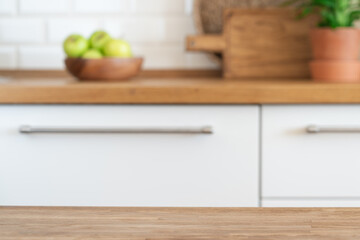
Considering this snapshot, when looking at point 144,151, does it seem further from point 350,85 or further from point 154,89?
point 350,85

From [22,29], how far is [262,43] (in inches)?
36.4

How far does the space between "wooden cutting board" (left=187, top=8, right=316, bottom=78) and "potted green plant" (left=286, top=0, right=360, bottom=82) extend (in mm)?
153

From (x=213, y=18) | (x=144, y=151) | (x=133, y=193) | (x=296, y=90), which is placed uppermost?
(x=213, y=18)

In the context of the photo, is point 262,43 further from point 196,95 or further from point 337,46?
point 196,95

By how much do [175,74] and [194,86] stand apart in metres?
0.66

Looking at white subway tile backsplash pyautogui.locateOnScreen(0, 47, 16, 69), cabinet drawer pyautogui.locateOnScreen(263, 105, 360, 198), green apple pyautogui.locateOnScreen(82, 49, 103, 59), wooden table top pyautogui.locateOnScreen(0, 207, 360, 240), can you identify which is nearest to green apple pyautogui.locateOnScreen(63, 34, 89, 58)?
green apple pyautogui.locateOnScreen(82, 49, 103, 59)

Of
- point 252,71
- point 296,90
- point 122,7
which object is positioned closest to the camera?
point 296,90

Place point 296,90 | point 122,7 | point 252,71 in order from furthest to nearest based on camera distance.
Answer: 1. point 122,7
2. point 252,71
3. point 296,90

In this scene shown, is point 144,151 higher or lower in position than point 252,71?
lower

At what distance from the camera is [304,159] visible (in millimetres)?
1401

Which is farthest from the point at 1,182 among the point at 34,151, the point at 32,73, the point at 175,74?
the point at 175,74

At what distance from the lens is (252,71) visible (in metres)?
1.83

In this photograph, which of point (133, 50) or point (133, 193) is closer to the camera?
point (133, 193)

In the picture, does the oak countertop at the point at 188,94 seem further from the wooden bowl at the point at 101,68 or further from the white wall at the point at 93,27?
the white wall at the point at 93,27
